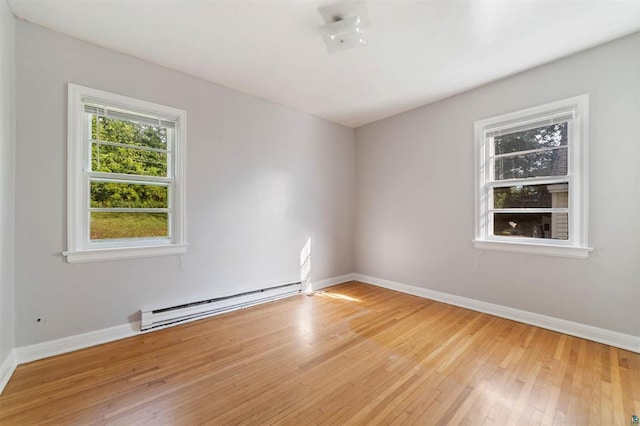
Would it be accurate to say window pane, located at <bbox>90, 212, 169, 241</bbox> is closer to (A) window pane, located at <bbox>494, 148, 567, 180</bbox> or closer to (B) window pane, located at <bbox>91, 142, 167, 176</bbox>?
(B) window pane, located at <bbox>91, 142, 167, 176</bbox>

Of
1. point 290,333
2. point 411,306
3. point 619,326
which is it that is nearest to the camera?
point 619,326

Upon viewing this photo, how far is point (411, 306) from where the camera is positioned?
3.39 metres

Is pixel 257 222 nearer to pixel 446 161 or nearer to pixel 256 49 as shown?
pixel 256 49

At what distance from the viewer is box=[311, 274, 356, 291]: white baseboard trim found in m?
4.17

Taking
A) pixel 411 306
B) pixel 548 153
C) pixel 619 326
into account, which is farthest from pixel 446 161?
pixel 619 326

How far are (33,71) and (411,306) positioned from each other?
176 inches

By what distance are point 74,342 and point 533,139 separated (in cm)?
500

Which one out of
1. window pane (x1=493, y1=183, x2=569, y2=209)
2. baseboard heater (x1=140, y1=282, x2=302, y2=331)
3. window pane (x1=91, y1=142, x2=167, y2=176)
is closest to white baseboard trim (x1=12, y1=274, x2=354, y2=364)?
baseboard heater (x1=140, y1=282, x2=302, y2=331)

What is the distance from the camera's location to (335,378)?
6.32 ft

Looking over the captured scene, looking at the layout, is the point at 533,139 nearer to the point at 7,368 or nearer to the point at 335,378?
the point at 335,378

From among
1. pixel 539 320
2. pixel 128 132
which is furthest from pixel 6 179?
pixel 539 320

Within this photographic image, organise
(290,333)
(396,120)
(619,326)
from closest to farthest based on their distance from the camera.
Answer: (619,326)
(290,333)
(396,120)

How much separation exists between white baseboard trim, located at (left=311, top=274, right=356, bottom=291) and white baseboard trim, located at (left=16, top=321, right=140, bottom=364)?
2330 millimetres

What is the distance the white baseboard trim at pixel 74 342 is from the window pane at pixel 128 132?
1.83 meters
